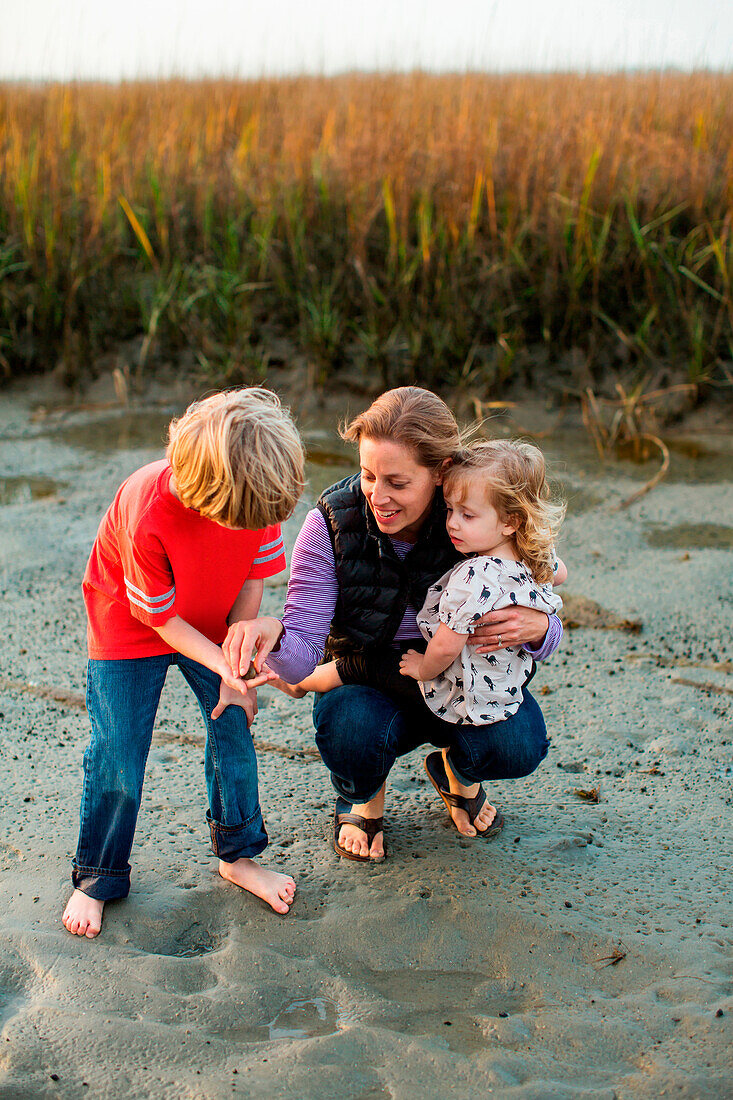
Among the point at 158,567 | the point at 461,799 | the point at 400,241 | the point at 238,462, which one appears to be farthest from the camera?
the point at 400,241

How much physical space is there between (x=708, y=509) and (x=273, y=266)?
10.5ft

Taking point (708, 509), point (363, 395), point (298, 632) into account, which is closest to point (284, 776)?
point (298, 632)

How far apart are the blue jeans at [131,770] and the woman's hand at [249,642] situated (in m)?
0.16

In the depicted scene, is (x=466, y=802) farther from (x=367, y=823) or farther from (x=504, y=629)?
(x=504, y=629)

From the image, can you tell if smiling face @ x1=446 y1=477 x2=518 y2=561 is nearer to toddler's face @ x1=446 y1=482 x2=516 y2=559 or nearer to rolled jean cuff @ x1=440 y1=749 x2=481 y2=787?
toddler's face @ x1=446 y1=482 x2=516 y2=559

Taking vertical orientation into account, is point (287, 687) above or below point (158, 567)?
below

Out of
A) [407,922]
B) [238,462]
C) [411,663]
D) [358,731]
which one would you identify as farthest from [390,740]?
[238,462]

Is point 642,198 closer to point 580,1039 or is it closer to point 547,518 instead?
point 547,518

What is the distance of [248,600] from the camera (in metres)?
2.17

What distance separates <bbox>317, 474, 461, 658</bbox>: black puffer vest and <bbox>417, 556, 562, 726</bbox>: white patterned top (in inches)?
2.0

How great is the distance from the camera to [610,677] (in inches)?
126

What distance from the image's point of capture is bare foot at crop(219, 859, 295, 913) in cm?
212

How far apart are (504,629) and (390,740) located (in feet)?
1.31

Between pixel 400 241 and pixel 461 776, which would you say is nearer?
pixel 461 776
